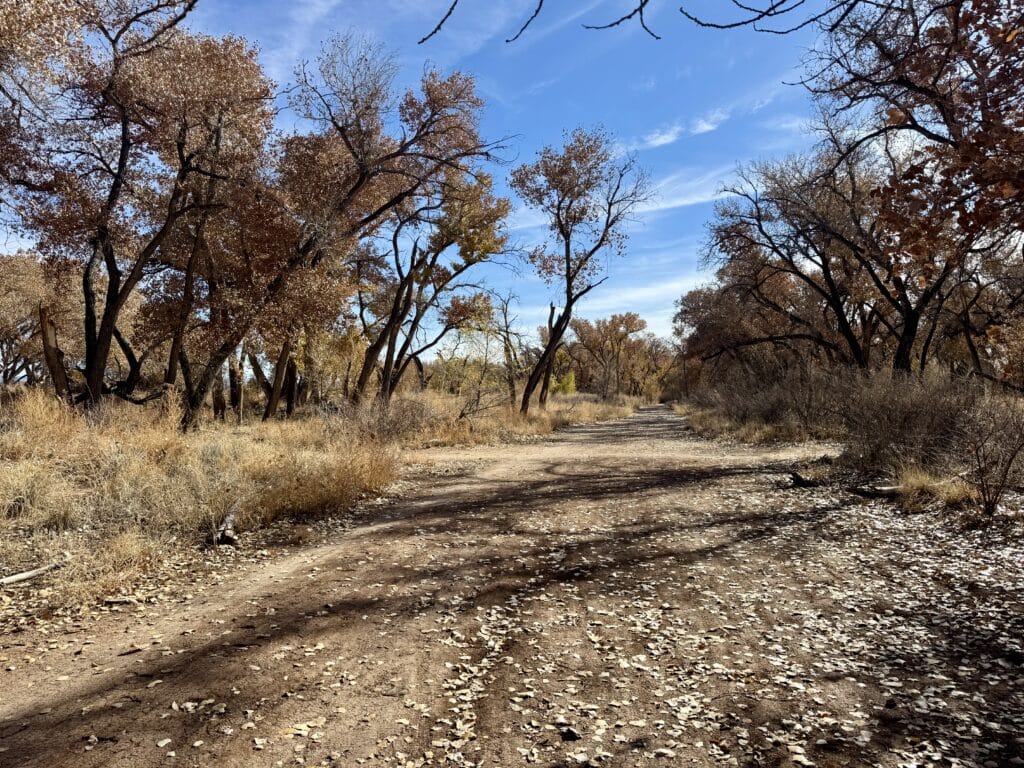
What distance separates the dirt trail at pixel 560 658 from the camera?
8.50 feet

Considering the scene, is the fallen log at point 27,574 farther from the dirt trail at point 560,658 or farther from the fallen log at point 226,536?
the fallen log at point 226,536

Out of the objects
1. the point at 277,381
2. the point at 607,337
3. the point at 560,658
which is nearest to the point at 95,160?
the point at 277,381

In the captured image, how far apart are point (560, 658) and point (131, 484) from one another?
225 inches

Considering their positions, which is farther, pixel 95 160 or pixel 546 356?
pixel 546 356

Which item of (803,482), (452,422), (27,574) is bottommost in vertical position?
(803,482)

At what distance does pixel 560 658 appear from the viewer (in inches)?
136

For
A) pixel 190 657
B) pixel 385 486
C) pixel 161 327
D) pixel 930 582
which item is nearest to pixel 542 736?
pixel 190 657

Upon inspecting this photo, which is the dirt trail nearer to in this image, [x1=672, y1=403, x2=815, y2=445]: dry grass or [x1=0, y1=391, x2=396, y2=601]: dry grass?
[x1=0, y1=391, x2=396, y2=601]: dry grass

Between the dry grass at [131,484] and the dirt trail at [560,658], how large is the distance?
1105 millimetres

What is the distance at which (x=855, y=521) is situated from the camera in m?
6.40

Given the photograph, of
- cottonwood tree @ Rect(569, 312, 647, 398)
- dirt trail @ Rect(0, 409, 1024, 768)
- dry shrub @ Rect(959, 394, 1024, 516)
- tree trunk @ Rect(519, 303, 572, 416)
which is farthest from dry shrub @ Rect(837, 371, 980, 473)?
cottonwood tree @ Rect(569, 312, 647, 398)

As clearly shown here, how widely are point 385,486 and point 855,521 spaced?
643 cm

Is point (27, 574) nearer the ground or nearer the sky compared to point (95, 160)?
nearer the ground

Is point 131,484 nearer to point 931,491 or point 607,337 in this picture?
point 931,491
